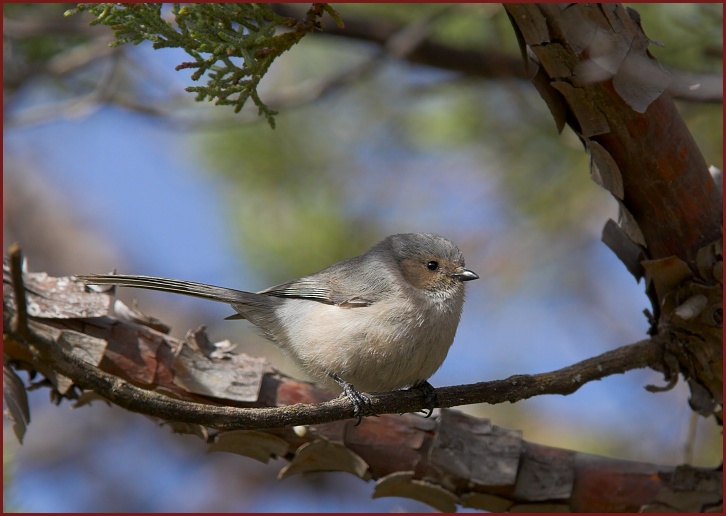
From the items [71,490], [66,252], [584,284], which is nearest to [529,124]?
[584,284]

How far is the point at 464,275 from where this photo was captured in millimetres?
3949

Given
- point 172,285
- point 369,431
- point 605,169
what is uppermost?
point 605,169

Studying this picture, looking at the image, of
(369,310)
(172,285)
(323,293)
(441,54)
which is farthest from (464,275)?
(441,54)

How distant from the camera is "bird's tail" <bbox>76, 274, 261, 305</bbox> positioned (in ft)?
11.0

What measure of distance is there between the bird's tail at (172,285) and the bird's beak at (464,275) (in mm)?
1095

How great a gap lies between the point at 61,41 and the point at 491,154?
11.1 ft

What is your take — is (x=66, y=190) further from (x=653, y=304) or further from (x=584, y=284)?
(x=653, y=304)

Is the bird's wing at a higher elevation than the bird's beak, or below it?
below

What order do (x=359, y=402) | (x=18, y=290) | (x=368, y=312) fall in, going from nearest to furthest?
(x=18, y=290) → (x=359, y=402) → (x=368, y=312)

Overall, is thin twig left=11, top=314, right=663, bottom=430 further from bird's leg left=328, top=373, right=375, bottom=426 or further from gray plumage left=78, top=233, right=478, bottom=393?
gray plumage left=78, top=233, right=478, bottom=393

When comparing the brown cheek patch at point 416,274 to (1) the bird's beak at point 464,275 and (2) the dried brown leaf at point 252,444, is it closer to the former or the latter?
(1) the bird's beak at point 464,275

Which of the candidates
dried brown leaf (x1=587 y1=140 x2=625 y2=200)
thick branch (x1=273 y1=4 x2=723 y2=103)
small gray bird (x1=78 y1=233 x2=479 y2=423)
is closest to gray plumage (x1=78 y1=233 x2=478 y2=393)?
small gray bird (x1=78 y1=233 x2=479 y2=423)

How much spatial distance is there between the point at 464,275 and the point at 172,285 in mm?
1470

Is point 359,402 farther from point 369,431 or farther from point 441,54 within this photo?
point 441,54
